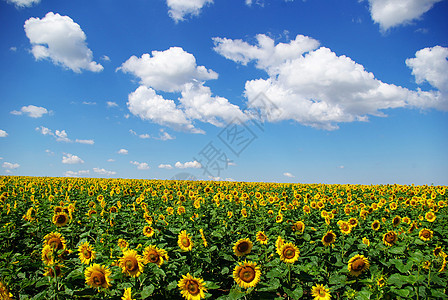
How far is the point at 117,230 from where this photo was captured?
693cm

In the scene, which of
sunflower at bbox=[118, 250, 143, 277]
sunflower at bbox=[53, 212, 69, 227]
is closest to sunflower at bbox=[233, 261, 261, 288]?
sunflower at bbox=[118, 250, 143, 277]

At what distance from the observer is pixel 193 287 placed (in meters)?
3.31

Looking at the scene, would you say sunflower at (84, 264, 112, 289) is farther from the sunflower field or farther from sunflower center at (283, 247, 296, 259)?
sunflower center at (283, 247, 296, 259)

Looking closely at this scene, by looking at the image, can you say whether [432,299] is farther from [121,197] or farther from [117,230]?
[121,197]

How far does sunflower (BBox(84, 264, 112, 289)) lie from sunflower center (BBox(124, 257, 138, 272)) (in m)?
0.22

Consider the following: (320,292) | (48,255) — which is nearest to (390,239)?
(320,292)

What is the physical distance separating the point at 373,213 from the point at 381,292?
7.27 m

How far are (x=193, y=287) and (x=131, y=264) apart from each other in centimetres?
83

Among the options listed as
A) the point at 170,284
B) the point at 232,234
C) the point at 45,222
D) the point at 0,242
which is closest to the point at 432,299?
the point at 170,284

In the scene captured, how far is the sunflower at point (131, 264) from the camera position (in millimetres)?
3312

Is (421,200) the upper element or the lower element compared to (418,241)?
upper

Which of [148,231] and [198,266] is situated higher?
[148,231]

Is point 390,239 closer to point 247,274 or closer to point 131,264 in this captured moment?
point 247,274

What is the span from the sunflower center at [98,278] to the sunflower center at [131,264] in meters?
0.29
